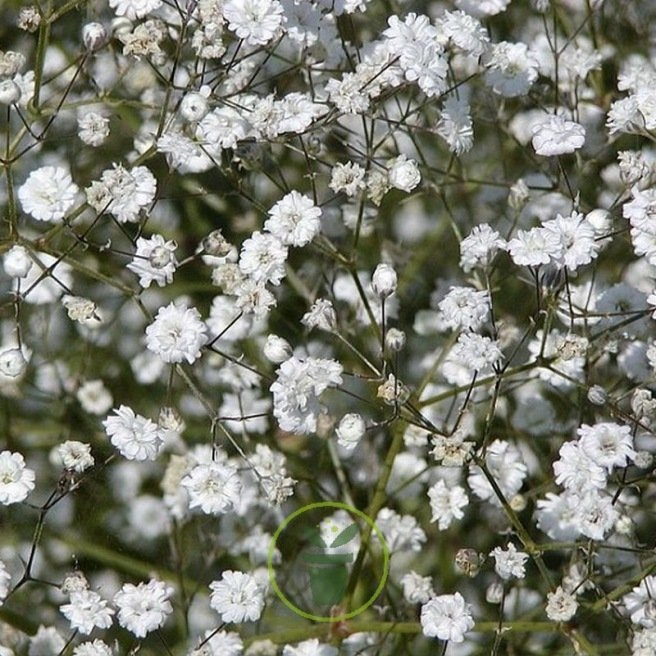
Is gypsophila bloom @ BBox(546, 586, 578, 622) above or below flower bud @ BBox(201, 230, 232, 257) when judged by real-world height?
below

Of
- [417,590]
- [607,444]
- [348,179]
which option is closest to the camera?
[607,444]

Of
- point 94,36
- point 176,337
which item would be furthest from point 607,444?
point 94,36

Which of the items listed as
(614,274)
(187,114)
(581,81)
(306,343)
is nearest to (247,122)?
(187,114)

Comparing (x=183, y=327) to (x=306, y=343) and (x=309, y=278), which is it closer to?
(x=306, y=343)

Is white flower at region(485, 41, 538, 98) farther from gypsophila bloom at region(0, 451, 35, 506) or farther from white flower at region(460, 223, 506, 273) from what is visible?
gypsophila bloom at region(0, 451, 35, 506)

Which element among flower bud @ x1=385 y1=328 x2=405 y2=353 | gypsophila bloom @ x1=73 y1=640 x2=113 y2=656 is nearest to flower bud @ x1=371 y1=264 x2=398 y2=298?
flower bud @ x1=385 y1=328 x2=405 y2=353

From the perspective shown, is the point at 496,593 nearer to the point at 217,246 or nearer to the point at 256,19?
the point at 217,246
